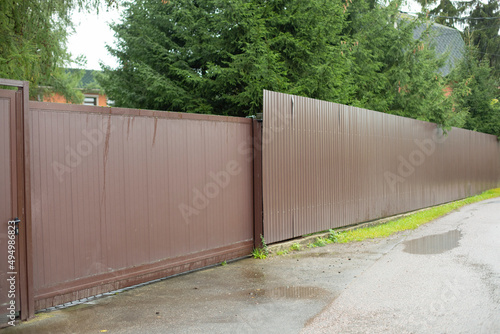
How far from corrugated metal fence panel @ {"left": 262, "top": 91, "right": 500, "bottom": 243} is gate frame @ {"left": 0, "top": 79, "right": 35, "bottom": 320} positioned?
404cm

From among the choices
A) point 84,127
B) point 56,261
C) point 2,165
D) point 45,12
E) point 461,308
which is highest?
point 45,12

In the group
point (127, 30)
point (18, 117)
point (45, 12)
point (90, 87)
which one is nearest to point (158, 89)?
point (127, 30)

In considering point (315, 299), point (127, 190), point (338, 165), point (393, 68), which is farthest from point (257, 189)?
point (393, 68)

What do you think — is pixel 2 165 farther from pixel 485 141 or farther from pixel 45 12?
pixel 485 141

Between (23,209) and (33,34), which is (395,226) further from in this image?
(23,209)

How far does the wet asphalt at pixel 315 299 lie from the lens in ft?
15.1

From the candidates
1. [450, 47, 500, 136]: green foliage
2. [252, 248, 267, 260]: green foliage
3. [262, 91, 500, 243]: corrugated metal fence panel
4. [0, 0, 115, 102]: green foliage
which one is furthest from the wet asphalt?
[450, 47, 500, 136]: green foliage

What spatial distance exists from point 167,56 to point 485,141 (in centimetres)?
1868

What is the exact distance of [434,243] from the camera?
9281 mm

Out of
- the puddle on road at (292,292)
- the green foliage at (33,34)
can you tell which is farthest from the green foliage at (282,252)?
the green foliage at (33,34)

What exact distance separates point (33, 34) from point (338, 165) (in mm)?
6273

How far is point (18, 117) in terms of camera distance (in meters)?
4.72

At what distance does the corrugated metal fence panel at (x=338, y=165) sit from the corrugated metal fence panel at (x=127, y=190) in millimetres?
672

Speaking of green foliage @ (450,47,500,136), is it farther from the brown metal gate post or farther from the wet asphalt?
the brown metal gate post
